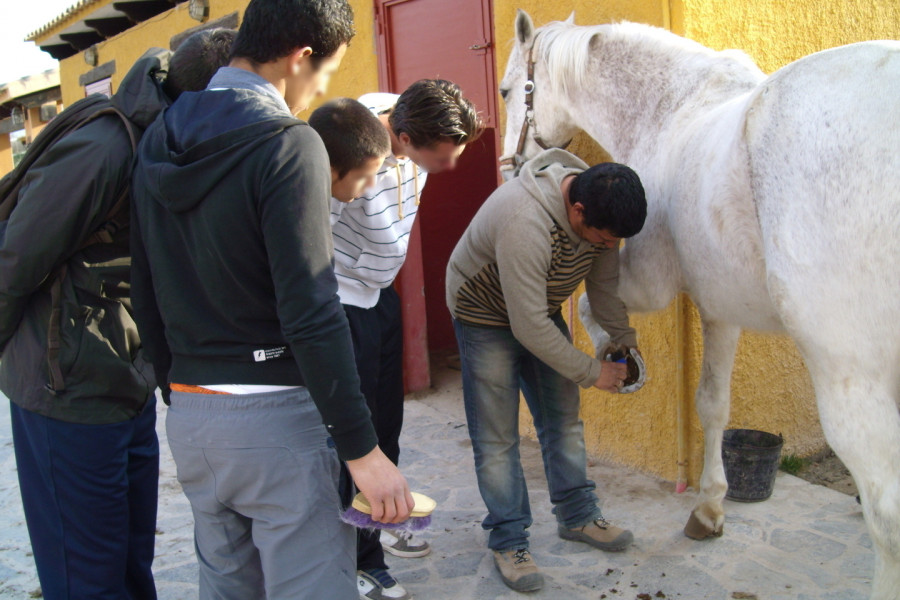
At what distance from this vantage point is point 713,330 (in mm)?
2928

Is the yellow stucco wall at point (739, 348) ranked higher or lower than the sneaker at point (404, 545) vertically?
higher

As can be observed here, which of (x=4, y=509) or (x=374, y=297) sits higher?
(x=374, y=297)

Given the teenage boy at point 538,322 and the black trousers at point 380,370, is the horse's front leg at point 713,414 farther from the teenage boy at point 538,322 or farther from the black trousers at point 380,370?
the black trousers at point 380,370

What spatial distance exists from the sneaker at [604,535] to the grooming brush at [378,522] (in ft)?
5.23

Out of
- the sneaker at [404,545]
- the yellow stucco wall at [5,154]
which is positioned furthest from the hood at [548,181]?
the yellow stucco wall at [5,154]

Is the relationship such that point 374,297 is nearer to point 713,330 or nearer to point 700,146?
point 700,146

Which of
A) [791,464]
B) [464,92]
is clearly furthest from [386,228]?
[791,464]

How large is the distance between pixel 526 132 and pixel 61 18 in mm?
10671

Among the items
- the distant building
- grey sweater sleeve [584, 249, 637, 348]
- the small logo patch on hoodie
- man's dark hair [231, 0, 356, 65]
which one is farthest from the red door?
the distant building

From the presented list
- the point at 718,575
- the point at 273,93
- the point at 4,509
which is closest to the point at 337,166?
the point at 273,93

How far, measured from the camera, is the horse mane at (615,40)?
2676 millimetres

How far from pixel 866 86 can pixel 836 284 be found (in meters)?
0.49

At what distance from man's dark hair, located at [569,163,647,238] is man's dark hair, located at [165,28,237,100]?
1.10 meters

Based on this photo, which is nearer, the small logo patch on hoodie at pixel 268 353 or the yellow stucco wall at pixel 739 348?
the small logo patch on hoodie at pixel 268 353
